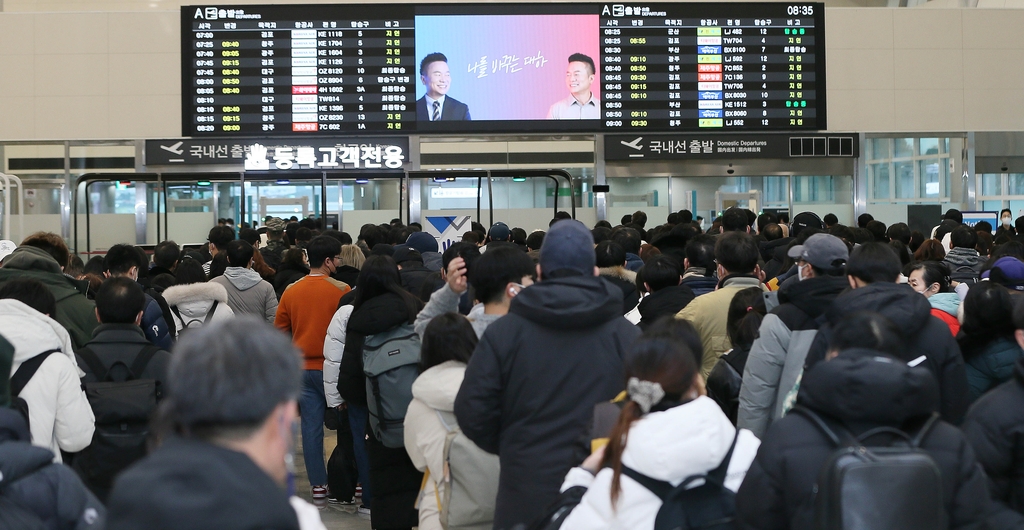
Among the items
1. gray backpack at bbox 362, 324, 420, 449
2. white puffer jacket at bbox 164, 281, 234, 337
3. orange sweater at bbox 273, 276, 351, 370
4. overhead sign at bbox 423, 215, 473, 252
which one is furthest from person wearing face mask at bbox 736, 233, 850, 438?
overhead sign at bbox 423, 215, 473, 252

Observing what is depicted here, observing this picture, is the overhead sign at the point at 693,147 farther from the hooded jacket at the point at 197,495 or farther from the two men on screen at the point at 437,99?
the hooded jacket at the point at 197,495

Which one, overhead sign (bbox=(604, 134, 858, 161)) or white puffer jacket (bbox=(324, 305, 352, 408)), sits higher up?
overhead sign (bbox=(604, 134, 858, 161))

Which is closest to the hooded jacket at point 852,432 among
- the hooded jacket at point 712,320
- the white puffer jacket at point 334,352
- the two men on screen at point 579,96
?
the hooded jacket at point 712,320

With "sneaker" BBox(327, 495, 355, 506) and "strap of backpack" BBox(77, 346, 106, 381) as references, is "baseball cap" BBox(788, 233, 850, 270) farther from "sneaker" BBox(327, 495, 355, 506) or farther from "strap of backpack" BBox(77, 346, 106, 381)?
"sneaker" BBox(327, 495, 355, 506)

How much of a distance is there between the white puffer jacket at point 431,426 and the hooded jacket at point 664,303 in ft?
5.17

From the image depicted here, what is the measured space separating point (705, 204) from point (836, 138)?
1.93 meters

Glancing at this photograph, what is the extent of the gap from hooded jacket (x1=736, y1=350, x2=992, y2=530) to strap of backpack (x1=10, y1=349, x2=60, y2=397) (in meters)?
2.47

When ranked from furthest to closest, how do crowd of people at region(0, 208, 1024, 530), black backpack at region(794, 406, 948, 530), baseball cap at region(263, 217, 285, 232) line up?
1. baseball cap at region(263, 217, 285, 232)
2. black backpack at region(794, 406, 948, 530)
3. crowd of people at region(0, 208, 1024, 530)

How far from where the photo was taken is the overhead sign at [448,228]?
954 cm

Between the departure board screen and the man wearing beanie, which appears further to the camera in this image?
the departure board screen

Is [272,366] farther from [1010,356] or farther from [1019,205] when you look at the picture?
[1019,205]

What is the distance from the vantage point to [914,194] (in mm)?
14219

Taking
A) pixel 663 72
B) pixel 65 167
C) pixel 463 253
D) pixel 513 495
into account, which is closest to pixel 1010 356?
pixel 513 495

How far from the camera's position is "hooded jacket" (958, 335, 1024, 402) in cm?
403
